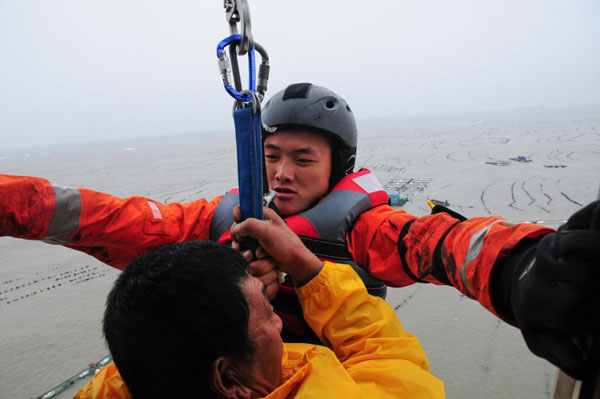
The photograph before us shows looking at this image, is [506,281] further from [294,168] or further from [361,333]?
[294,168]

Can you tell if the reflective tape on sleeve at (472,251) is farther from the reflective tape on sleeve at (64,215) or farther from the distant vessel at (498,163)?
the distant vessel at (498,163)

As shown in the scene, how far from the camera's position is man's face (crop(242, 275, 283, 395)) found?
40.8 inches

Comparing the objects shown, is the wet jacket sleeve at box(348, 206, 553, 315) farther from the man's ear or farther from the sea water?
the sea water

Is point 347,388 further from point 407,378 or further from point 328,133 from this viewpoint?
point 328,133

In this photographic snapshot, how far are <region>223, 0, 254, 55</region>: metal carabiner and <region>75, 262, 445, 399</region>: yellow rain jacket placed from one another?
33.5 inches

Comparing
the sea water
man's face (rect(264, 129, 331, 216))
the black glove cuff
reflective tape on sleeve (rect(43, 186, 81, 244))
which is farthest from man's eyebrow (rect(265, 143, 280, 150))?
the sea water

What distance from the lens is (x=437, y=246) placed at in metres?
1.17

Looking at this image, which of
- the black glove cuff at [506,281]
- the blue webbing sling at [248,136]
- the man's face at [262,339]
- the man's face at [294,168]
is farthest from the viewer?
the man's face at [294,168]

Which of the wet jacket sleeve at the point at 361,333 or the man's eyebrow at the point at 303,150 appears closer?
the wet jacket sleeve at the point at 361,333

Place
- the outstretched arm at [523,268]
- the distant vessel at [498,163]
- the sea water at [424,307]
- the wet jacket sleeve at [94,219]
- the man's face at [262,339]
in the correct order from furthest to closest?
the distant vessel at [498,163], the sea water at [424,307], the wet jacket sleeve at [94,219], the man's face at [262,339], the outstretched arm at [523,268]

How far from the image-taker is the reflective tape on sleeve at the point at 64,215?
4.98 ft

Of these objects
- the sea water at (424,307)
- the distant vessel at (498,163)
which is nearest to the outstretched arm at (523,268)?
the sea water at (424,307)

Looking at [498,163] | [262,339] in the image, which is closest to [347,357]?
[262,339]

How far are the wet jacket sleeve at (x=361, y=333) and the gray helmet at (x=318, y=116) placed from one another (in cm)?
91
